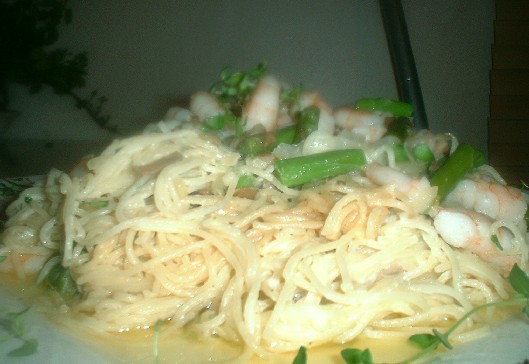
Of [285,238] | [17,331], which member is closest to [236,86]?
[285,238]

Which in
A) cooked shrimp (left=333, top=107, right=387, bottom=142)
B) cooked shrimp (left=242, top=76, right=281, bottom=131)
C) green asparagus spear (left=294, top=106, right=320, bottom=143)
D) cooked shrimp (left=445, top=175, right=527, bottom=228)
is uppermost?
cooked shrimp (left=242, top=76, right=281, bottom=131)

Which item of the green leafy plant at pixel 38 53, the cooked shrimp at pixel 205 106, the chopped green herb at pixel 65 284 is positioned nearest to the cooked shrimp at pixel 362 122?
the cooked shrimp at pixel 205 106

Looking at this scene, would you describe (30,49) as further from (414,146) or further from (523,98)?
(523,98)

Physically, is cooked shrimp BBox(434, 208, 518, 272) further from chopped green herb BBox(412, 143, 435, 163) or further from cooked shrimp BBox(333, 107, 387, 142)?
cooked shrimp BBox(333, 107, 387, 142)

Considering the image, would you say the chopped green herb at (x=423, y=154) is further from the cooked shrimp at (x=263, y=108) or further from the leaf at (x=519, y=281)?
the cooked shrimp at (x=263, y=108)

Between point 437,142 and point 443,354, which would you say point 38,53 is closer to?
point 437,142

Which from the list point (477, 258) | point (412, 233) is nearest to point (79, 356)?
point (412, 233)

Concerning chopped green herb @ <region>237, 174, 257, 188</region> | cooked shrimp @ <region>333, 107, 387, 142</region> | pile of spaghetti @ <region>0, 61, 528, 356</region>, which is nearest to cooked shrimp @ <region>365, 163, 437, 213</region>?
pile of spaghetti @ <region>0, 61, 528, 356</region>

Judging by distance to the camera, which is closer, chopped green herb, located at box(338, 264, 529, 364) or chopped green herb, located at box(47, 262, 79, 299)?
chopped green herb, located at box(338, 264, 529, 364)
